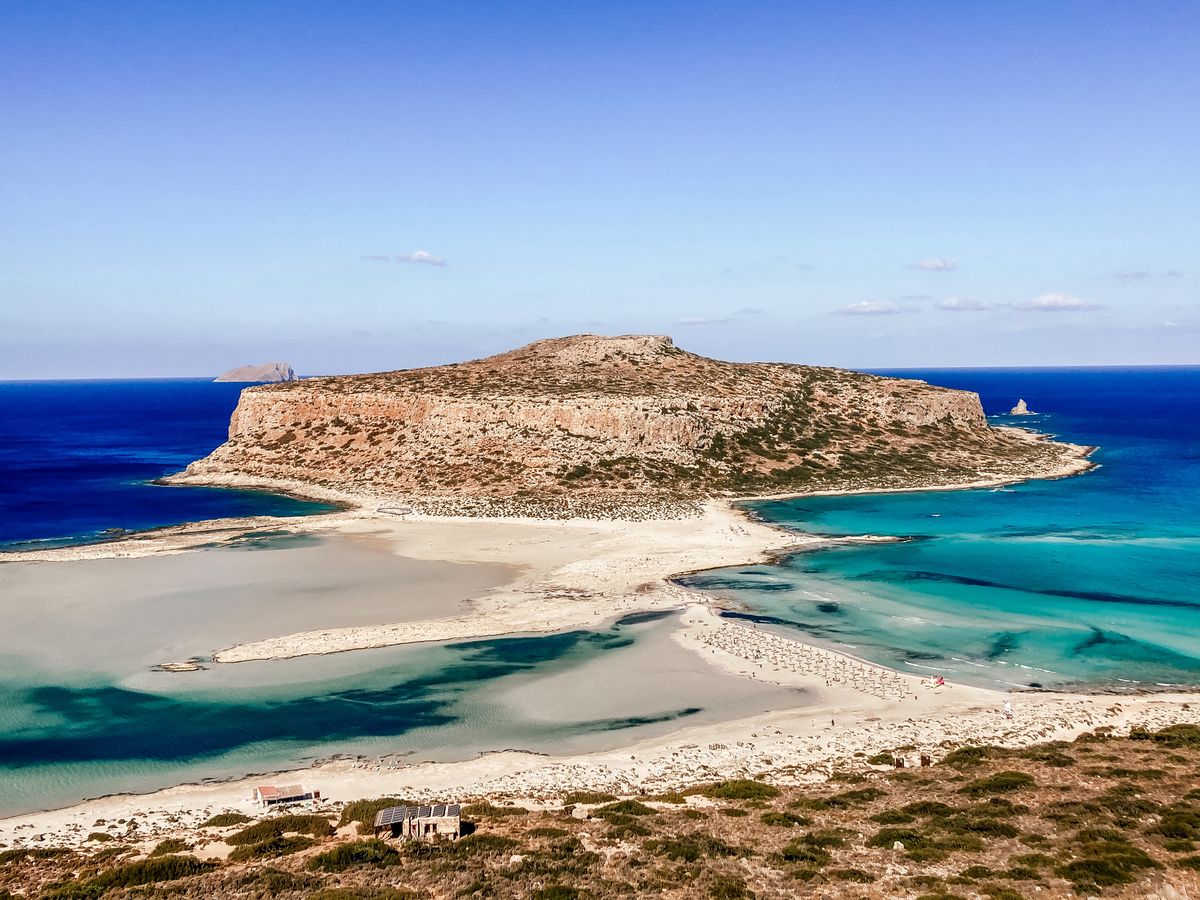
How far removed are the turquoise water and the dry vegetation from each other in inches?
572

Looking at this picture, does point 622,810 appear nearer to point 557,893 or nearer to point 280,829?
point 557,893

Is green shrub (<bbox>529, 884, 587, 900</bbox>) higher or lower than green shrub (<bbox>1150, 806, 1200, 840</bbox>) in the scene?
lower

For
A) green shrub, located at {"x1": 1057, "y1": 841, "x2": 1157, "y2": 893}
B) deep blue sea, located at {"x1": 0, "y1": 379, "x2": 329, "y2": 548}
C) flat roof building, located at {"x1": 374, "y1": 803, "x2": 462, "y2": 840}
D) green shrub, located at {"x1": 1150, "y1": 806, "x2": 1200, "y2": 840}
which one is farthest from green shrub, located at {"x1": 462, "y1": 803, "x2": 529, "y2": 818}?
deep blue sea, located at {"x1": 0, "y1": 379, "x2": 329, "y2": 548}

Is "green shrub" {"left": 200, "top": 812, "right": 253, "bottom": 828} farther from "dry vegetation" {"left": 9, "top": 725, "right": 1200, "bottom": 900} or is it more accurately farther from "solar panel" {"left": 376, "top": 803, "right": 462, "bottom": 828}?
"solar panel" {"left": 376, "top": 803, "right": 462, "bottom": 828}

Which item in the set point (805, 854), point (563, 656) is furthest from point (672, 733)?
point (805, 854)

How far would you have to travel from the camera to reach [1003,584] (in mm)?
Result: 56562

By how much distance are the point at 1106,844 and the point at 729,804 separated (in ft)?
36.6

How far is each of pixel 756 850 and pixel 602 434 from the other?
80.1m

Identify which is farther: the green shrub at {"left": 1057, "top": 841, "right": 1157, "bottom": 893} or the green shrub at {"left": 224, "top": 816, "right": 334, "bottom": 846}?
the green shrub at {"left": 224, "top": 816, "right": 334, "bottom": 846}

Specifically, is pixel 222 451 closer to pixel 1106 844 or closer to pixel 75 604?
pixel 75 604

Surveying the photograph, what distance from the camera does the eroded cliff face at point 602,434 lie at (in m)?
95.9

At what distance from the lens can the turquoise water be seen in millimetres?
42281

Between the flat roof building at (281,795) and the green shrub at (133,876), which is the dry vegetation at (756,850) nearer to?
the green shrub at (133,876)

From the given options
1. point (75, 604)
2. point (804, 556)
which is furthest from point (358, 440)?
point (804, 556)
